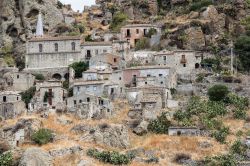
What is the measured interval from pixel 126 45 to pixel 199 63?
838 cm

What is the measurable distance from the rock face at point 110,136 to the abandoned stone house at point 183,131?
13.5 feet

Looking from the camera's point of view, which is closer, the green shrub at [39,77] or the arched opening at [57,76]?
the green shrub at [39,77]

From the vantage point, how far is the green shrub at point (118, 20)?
96000 millimetres

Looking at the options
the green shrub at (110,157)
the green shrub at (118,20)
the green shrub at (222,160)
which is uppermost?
the green shrub at (118,20)

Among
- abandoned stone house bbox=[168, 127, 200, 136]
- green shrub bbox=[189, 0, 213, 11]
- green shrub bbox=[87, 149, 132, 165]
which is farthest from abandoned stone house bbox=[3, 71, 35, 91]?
green shrub bbox=[189, 0, 213, 11]

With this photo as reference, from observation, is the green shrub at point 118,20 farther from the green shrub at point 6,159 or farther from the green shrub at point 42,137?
the green shrub at point 6,159

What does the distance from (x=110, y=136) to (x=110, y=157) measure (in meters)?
3.82

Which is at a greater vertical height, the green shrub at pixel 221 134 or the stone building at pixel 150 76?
the stone building at pixel 150 76

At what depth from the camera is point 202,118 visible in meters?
72.7

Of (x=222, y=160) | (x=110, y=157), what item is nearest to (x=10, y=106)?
(x=110, y=157)

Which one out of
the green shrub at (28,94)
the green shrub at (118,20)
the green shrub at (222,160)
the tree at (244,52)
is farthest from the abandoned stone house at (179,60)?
the green shrub at (222,160)

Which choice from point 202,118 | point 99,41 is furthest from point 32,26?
point 202,118

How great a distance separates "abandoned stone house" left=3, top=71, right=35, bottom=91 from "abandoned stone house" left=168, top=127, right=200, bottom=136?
17906mm

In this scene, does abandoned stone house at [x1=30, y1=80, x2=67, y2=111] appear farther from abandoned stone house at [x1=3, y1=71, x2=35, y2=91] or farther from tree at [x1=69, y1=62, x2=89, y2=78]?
tree at [x1=69, y1=62, x2=89, y2=78]
